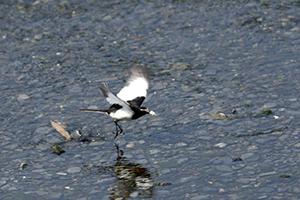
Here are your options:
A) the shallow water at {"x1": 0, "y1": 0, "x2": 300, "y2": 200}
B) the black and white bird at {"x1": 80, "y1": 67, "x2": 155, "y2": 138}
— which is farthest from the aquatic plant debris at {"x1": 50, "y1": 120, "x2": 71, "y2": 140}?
the black and white bird at {"x1": 80, "y1": 67, "x2": 155, "y2": 138}

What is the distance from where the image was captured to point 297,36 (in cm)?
1458

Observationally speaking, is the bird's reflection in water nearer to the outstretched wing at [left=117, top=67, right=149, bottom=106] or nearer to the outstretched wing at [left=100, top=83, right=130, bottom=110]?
the outstretched wing at [left=100, top=83, right=130, bottom=110]

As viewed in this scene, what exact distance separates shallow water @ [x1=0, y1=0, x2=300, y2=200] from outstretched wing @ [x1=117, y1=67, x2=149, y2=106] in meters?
0.51

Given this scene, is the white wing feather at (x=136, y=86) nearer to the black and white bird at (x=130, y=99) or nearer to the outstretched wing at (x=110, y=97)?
the black and white bird at (x=130, y=99)

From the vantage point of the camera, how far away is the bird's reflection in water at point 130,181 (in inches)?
332

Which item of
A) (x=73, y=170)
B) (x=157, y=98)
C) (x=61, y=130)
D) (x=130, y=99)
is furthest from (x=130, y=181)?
(x=157, y=98)

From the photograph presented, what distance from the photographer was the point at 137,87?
11688 millimetres

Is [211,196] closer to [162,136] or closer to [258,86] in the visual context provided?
[162,136]

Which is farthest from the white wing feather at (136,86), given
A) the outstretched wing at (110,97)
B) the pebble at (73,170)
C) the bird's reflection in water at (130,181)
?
the pebble at (73,170)

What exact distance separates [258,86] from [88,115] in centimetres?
390

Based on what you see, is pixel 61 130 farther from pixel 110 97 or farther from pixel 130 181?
pixel 130 181

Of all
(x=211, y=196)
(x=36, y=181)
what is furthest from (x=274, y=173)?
(x=36, y=181)

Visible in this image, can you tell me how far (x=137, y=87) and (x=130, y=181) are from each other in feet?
10.7

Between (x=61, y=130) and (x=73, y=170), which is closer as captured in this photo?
(x=73, y=170)
